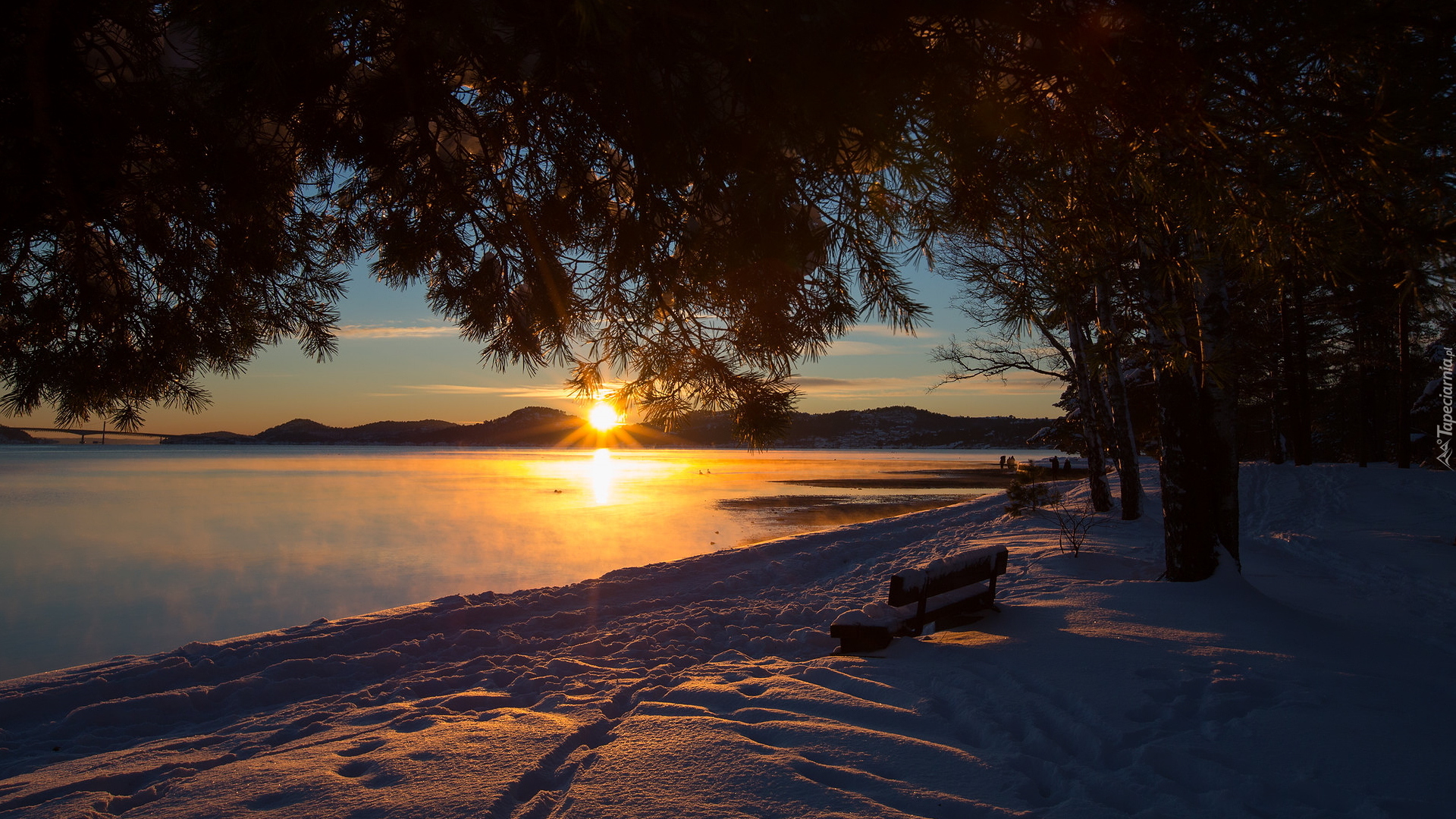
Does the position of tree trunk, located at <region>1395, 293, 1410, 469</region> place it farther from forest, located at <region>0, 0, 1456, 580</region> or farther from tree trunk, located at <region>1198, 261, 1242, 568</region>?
forest, located at <region>0, 0, 1456, 580</region>

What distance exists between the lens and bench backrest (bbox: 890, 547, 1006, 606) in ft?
15.8

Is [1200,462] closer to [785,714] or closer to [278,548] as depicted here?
[785,714]

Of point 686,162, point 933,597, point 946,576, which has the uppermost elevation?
point 686,162

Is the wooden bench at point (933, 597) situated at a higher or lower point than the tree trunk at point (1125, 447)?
lower

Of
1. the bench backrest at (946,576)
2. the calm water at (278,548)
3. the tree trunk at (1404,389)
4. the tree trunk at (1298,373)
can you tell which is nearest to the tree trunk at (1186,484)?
the bench backrest at (946,576)

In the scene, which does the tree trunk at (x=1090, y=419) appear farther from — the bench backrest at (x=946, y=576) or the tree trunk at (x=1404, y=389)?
the tree trunk at (x=1404, y=389)

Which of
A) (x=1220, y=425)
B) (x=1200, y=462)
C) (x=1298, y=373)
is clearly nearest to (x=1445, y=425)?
(x=1298, y=373)

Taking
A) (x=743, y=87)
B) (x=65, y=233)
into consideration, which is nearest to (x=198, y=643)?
(x=65, y=233)

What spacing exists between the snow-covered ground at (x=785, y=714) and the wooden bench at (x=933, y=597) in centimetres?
16

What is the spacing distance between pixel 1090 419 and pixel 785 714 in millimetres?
11096

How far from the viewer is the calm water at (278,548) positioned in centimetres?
847

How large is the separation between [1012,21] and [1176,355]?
1650 millimetres

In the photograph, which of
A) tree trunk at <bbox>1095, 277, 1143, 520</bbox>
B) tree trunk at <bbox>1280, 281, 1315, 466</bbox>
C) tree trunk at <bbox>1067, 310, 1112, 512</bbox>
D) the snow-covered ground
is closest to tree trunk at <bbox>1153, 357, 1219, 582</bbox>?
the snow-covered ground

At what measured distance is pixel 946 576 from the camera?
17.0ft
